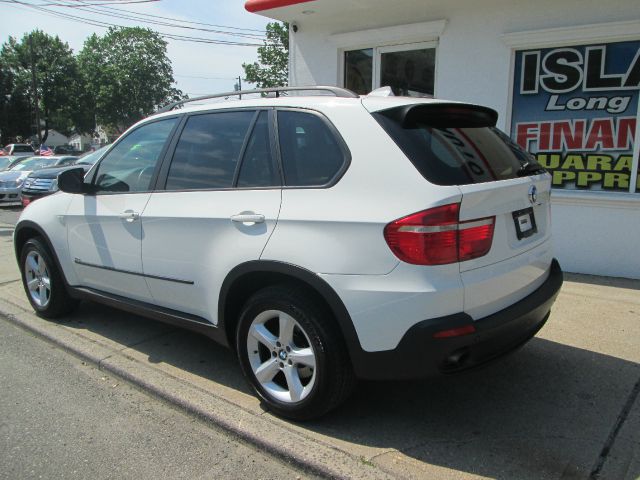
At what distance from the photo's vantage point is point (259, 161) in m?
3.07

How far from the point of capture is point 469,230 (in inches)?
95.9

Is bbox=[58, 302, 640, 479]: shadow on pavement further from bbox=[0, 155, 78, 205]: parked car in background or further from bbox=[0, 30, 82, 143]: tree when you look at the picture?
bbox=[0, 30, 82, 143]: tree

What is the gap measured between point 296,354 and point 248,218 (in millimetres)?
798

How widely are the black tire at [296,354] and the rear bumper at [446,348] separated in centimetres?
16

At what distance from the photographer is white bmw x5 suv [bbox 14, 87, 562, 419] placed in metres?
2.41

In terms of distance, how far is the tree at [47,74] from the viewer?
57.2 meters

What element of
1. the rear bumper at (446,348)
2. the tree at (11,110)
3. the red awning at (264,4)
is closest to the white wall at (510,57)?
the red awning at (264,4)

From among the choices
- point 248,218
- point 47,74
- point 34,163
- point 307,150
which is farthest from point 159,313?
point 47,74

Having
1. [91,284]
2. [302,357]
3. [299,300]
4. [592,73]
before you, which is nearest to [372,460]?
[302,357]

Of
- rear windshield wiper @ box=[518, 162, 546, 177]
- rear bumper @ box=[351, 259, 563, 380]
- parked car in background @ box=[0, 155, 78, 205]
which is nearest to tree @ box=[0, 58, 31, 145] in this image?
parked car in background @ box=[0, 155, 78, 205]

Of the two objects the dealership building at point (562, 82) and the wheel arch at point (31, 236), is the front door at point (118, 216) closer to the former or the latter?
the wheel arch at point (31, 236)

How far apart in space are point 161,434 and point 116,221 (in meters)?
1.60

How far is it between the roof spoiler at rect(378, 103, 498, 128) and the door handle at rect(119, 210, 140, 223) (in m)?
1.91

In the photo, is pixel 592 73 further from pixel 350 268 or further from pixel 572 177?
pixel 350 268
